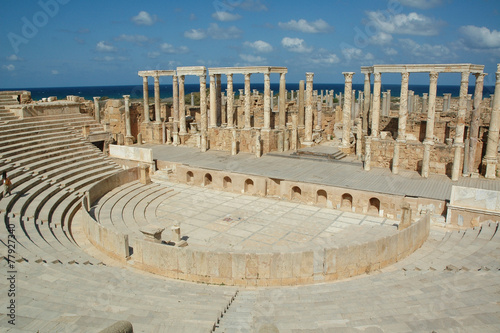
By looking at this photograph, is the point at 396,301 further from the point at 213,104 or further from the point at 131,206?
the point at 213,104

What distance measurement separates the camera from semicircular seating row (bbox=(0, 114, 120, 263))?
12.1m

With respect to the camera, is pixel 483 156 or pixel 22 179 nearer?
pixel 22 179

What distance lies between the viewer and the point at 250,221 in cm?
1708

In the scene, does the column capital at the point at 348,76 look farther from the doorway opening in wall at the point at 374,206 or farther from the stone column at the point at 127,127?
the stone column at the point at 127,127

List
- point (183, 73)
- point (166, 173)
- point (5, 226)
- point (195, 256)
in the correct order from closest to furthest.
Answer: point (195, 256) → point (5, 226) → point (166, 173) → point (183, 73)

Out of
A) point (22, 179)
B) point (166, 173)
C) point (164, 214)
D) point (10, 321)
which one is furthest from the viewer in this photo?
point (166, 173)

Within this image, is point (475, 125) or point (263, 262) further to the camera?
point (475, 125)

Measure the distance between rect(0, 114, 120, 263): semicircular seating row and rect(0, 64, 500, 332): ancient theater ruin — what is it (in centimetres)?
8

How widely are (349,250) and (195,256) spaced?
4.32 m

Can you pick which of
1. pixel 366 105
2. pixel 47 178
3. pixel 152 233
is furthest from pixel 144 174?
pixel 366 105

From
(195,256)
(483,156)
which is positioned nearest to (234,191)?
(195,256)

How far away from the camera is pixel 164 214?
58.6ft

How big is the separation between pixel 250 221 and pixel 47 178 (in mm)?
9137

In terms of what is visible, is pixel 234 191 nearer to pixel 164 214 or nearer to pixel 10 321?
pixel 164 214
